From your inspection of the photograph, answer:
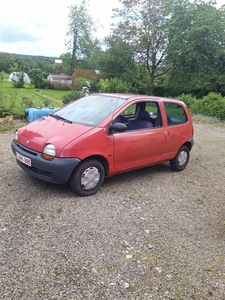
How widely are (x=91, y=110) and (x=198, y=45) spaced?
2360cm

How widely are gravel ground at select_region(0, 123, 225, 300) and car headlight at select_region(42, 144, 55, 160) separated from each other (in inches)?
24.7

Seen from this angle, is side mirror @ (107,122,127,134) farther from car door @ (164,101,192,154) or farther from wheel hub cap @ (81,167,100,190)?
car door @ (164,101,192,154)

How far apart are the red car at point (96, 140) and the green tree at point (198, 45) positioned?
21.9m

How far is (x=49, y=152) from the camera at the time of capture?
12.2ft

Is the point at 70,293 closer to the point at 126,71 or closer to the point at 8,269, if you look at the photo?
the point at 8,269

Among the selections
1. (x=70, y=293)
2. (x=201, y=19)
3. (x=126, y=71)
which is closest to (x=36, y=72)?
(x=126, y=71)

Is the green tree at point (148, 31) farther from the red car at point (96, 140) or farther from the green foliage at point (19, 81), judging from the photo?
the red car at point (96, 140)

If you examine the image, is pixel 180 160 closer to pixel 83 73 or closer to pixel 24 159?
pixel 24 159

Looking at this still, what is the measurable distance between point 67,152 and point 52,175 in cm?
40

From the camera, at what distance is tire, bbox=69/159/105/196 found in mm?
3875

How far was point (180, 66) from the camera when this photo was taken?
27.0m

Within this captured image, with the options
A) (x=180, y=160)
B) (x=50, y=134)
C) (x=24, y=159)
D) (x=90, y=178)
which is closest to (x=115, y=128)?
(x=90, y=178)

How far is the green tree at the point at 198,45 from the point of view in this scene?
23.9m

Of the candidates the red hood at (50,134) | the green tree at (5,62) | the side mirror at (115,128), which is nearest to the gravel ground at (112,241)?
the red hood at (50,134)
